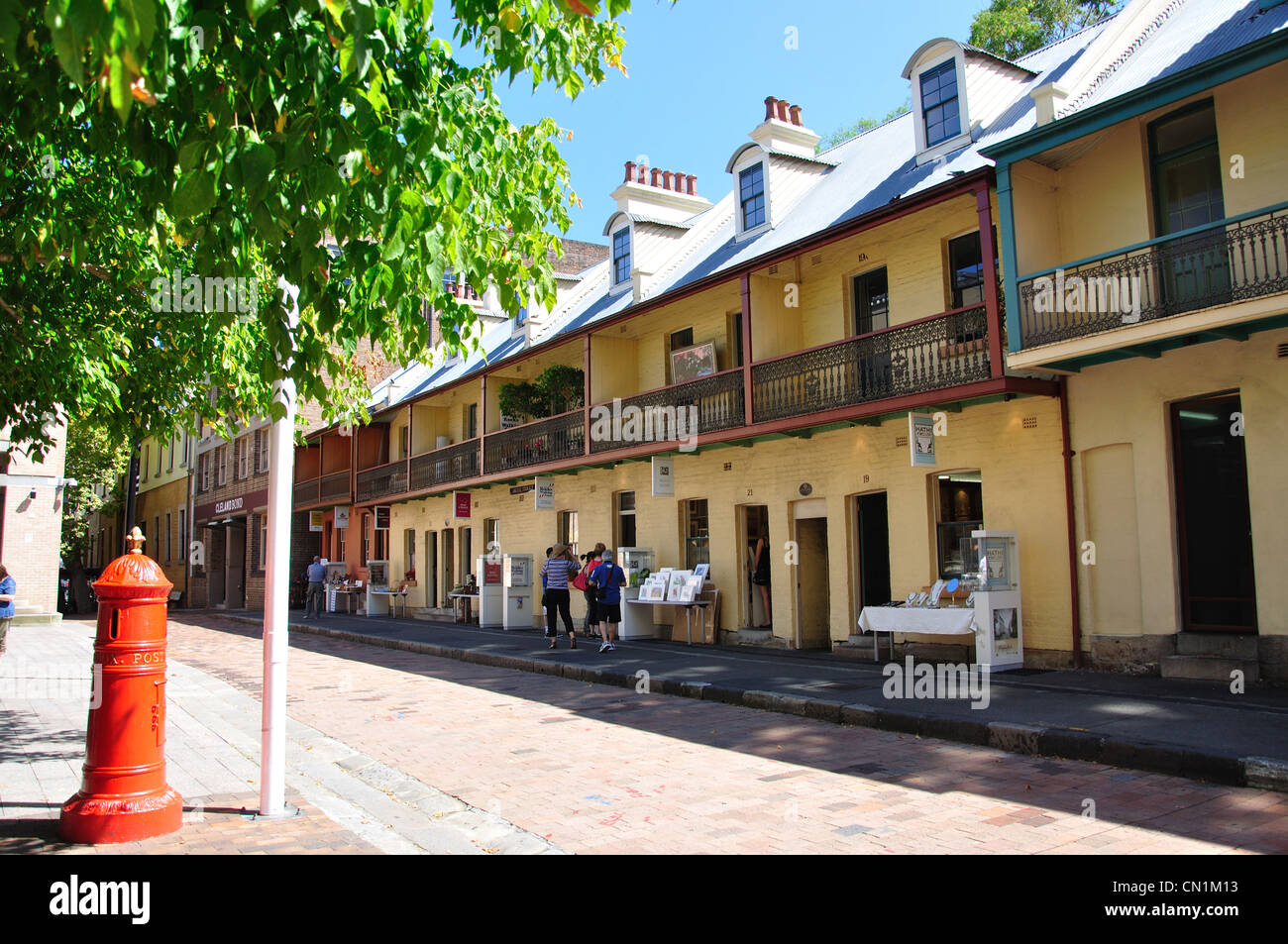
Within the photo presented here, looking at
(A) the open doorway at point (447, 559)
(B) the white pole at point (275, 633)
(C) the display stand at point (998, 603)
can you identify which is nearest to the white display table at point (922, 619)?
(C) the display stand at point (998, 603)

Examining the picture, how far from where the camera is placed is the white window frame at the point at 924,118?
576 inches

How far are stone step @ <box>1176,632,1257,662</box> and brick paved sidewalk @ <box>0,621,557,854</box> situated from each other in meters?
8.62

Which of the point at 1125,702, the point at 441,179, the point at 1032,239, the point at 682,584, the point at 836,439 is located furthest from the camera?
the point at 682,584

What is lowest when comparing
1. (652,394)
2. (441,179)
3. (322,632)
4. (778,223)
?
(322,632)

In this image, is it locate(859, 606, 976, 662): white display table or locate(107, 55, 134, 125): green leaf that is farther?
locate(859, 606, 976, 662): white display table

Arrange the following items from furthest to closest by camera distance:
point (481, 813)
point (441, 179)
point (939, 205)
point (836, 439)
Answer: point (836, 439) → point (939, 205) → point (481, 813) → point (441, 179)

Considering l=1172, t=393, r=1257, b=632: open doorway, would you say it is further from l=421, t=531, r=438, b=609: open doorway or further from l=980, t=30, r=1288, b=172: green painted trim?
l=421, t=531, r=438, b=609: open doorway

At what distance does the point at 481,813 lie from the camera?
602 cm

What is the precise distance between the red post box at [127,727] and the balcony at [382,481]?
2279 centimetres

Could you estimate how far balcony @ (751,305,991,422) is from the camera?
12.3 metres

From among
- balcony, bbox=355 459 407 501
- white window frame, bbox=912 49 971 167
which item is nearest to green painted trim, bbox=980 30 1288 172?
white window frame, bbox=912 49 971 167
